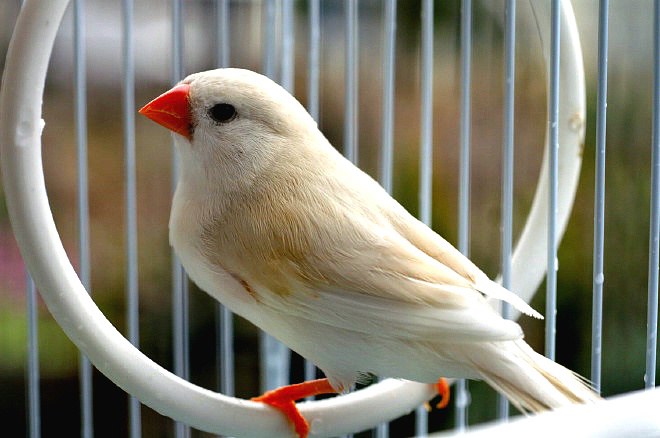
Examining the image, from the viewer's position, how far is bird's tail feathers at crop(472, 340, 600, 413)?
631 millimetres

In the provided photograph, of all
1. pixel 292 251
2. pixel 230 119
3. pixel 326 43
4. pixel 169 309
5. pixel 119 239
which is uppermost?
pixel 326 43

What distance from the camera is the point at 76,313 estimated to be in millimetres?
646

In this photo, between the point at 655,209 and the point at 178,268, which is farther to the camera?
the point at 178,268

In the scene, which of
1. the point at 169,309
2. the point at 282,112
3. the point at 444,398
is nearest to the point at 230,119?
the point at 282,112

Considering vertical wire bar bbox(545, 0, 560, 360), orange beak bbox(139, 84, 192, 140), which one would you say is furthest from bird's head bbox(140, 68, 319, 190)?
vertical wire bar bbox(545, 0, 560, 360)

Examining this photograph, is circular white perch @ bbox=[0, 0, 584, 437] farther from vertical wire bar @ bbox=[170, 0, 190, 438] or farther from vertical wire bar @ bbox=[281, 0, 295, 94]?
vertical wire bar @ bbox=[281, 0, 295, 94]

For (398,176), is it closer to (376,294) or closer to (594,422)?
(376,294)

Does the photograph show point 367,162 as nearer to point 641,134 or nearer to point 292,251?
point 641,134

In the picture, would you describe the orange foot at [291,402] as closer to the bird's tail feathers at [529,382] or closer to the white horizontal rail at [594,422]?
the bird's tail feathers at [529,382]

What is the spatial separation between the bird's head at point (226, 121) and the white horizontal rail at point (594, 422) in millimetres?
354

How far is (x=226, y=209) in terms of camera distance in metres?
0.68

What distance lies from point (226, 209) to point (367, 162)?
929mm

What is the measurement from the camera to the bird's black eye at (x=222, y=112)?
678mm

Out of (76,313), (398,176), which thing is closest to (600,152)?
(76,313)
